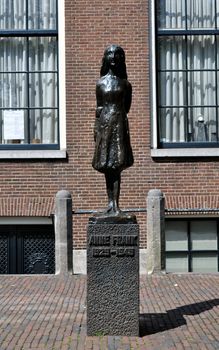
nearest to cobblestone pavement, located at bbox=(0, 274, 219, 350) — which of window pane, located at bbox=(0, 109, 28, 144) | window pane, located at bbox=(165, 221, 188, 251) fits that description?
window pane, located at bbox=(165, 221, 188, 251)

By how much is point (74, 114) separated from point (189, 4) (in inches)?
147

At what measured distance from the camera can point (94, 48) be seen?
14.5 metres

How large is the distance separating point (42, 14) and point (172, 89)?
346 centimetres

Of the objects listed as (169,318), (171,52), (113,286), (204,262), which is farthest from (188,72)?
(113,286)

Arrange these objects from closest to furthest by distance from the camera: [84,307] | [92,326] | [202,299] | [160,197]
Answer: [92,326] → [84,307] → [202,299] → [160,197]

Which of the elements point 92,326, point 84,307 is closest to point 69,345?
point 92,326

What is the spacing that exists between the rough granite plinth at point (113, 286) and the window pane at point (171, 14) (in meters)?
8.45

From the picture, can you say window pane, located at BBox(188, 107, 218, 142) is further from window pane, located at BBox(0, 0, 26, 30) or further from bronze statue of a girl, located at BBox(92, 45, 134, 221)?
bronze statue of a girl, located at BBox(92, 45, 134, 221)

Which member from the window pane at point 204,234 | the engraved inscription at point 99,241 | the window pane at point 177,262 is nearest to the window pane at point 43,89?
the window pane at point 204,234

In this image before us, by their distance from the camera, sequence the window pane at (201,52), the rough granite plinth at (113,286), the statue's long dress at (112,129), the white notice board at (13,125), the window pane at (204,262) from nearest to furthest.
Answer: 1. the rough granite plinth at (113,286)
2. the statue's long dress at (112,129)
3. the window pane at (204,262)
4. the white notice board at (13,125)
5. the window pane at (201,52)

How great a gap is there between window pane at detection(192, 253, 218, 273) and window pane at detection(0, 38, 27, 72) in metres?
5.88

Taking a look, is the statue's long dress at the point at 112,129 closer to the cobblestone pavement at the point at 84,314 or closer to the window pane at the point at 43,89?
the cobblestone pavement at the point at 84,314

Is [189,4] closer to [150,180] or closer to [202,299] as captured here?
[150,180]

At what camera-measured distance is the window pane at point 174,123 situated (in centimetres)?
1510
